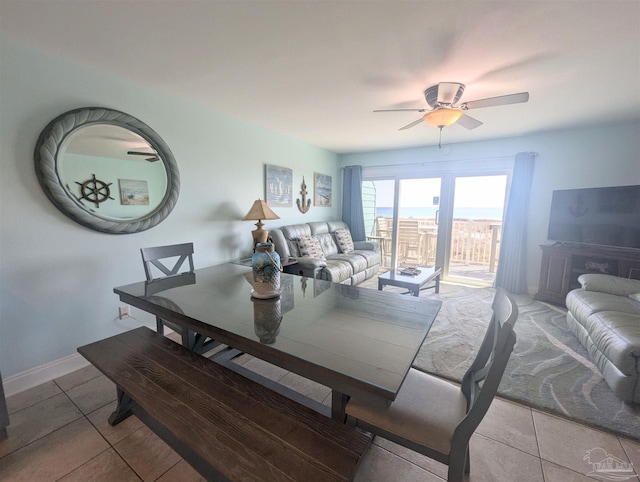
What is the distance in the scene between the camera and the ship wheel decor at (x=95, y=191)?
203 centimetres

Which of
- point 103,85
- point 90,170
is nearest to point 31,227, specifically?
point 90,170

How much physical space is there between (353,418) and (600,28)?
2.47 metres

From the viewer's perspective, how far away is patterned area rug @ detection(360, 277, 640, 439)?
5.45 feet

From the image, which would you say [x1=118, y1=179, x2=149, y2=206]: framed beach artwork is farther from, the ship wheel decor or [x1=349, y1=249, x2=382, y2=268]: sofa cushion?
[x1=349, y1=249, x2=382, y2=268]: sofa cushion

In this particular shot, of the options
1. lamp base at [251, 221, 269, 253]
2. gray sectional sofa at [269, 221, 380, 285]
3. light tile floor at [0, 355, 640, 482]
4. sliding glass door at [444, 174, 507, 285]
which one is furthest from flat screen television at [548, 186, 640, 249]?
lamp base at [251, 221, 269, 253]

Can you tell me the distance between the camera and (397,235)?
5.11 meters

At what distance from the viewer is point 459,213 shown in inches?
177

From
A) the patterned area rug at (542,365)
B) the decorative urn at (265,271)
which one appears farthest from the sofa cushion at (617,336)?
the decorative urn at (265,271)

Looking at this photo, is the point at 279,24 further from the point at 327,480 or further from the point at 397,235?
the point at 397,235

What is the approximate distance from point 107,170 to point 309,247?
7.76 ft

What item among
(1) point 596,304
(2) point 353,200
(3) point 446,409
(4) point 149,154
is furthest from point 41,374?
(2) point 353,200

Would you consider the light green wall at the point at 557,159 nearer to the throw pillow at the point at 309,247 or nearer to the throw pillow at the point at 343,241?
the throw pillow at the point at 343,241

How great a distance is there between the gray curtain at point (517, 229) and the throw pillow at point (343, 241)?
2296 millimetres

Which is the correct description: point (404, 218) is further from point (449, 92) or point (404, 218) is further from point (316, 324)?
point (316, 324)
